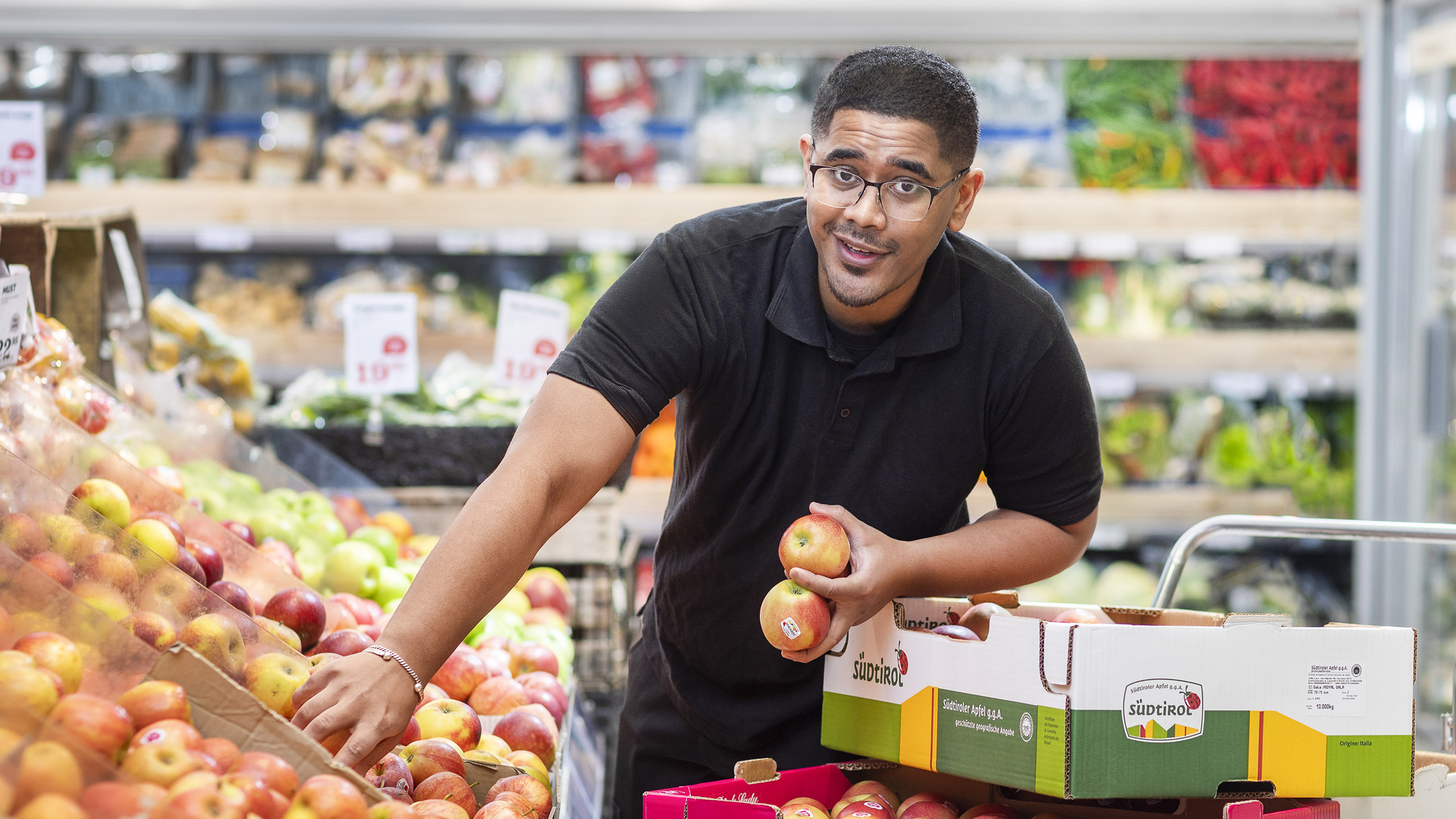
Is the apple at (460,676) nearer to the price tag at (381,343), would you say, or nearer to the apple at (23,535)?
the apple at (23,535)

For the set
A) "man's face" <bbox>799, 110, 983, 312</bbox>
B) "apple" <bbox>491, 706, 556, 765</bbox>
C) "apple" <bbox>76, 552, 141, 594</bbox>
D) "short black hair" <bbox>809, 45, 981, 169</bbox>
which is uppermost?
"short black hair" <bbox>809, 45, 981, 169</bbox>

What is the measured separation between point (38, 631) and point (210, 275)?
403 cm

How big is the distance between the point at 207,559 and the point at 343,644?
11.0 inches

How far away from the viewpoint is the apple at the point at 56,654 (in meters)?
1.14

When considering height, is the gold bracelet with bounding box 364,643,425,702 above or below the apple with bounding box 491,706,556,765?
above

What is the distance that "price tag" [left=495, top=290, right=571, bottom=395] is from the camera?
3174 millimetres

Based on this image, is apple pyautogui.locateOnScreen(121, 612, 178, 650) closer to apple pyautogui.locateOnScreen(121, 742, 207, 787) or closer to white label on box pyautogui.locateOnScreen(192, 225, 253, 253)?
apple pyautogui.locateOnScreen(121, 742, 207, 787)

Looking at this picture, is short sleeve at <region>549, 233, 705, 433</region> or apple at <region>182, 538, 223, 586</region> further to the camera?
apple at <region>182, 538, 223, 586</region>

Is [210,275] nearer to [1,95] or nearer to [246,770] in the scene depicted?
[1,95]

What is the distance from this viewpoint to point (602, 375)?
1.57 metres

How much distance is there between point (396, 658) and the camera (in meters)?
1.33

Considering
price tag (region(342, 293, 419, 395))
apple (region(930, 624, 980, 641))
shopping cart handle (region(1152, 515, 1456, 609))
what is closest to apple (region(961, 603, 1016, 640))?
apple (region(930, 624, 980, 641))

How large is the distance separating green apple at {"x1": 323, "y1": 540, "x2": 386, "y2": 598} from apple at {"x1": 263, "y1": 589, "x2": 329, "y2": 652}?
49 centimetres

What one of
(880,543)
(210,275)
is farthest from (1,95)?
(880,543)
